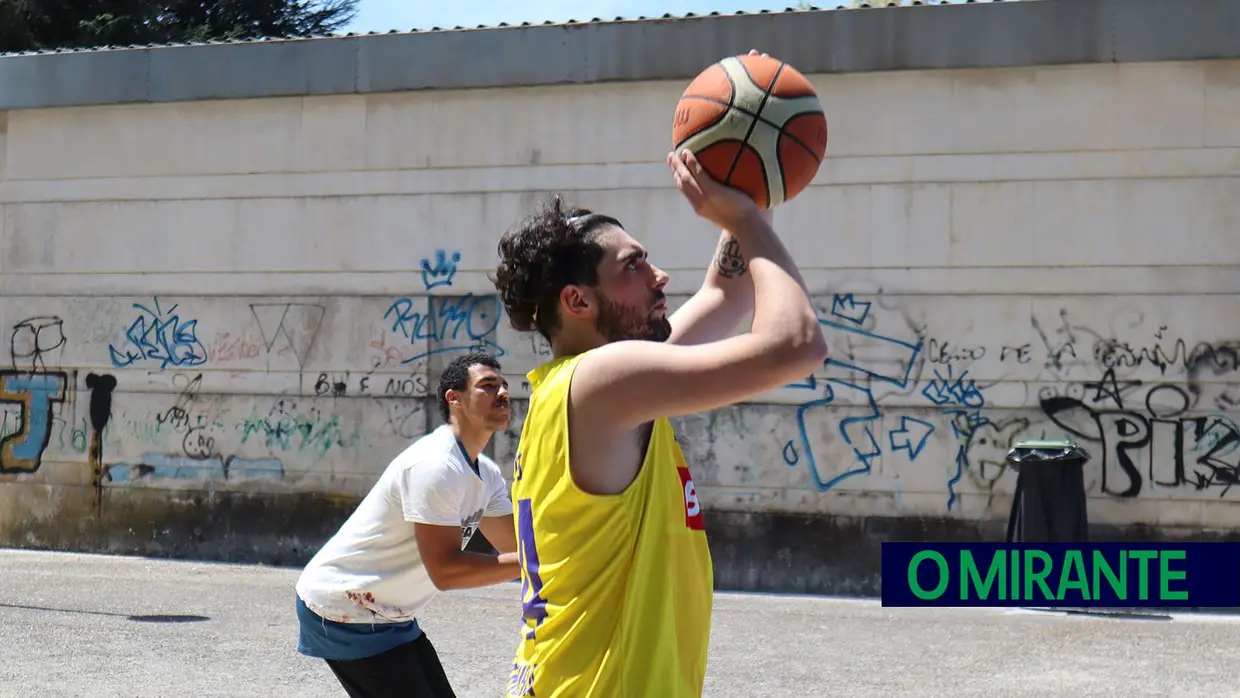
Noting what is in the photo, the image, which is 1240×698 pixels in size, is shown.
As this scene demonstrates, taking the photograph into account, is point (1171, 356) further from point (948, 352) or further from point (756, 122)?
point (756, 122)

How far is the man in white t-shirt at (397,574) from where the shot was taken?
4480mm

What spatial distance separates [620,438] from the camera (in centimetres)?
269

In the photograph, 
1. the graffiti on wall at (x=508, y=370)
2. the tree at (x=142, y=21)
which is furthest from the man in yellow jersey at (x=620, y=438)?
the tree at (x=142, y=21)

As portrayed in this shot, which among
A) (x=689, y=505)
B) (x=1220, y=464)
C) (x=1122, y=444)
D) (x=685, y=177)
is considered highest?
(x=685, y=177)

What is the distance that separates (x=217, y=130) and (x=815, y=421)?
5.95 m

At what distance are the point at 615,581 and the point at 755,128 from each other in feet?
3.33

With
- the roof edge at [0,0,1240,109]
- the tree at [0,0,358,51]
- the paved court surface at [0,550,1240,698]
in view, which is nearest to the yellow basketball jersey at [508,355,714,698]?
the paved court surface at [0,550,1240,698]

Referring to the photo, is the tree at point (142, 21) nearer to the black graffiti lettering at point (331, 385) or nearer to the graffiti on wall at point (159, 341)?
the graffiti on wall at point (159, 341)

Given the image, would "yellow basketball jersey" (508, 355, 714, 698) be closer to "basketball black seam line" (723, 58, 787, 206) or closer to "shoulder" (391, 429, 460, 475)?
"basketball black seam line" (723, 58, 787, 206)

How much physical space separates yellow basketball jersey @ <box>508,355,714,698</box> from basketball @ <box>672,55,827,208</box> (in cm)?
54

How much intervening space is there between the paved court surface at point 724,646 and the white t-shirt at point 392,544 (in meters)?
3.20

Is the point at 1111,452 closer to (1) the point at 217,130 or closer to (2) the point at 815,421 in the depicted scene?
(2) the point at 815,421

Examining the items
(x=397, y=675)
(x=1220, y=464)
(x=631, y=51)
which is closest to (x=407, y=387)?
(x=631, y=51)

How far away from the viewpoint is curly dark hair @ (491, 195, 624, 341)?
9.27 feet
